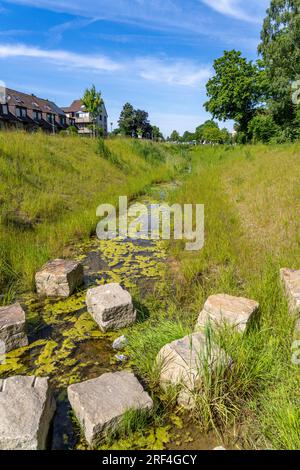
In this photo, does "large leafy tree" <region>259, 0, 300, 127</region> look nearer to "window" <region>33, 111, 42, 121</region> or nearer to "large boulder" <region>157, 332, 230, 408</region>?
"large boulder" <region>157, 332, 230, 408</region>

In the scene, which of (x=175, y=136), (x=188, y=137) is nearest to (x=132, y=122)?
(x=175, y=136)

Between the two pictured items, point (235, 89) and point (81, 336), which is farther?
point (235, 89)

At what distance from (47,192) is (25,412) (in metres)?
5.87

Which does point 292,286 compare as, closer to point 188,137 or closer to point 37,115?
point 37,115

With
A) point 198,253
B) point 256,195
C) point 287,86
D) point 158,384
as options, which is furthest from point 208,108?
point 158,384

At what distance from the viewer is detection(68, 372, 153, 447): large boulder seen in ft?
5.58

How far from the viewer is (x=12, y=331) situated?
2.54m

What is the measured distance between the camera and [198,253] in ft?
14.6

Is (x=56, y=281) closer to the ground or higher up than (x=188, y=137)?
closer to the ground

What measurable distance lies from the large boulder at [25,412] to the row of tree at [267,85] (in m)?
18.9

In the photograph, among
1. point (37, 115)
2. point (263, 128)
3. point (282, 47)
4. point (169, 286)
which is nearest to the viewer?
point (169, 286)

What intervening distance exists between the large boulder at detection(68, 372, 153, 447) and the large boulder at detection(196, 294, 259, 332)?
77 centimetres

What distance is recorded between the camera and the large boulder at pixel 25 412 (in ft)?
5.07

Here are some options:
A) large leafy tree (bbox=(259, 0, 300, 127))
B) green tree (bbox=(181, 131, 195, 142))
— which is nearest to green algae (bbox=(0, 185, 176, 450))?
large leafy tree (bbox=(259, 0, 300, 127))
